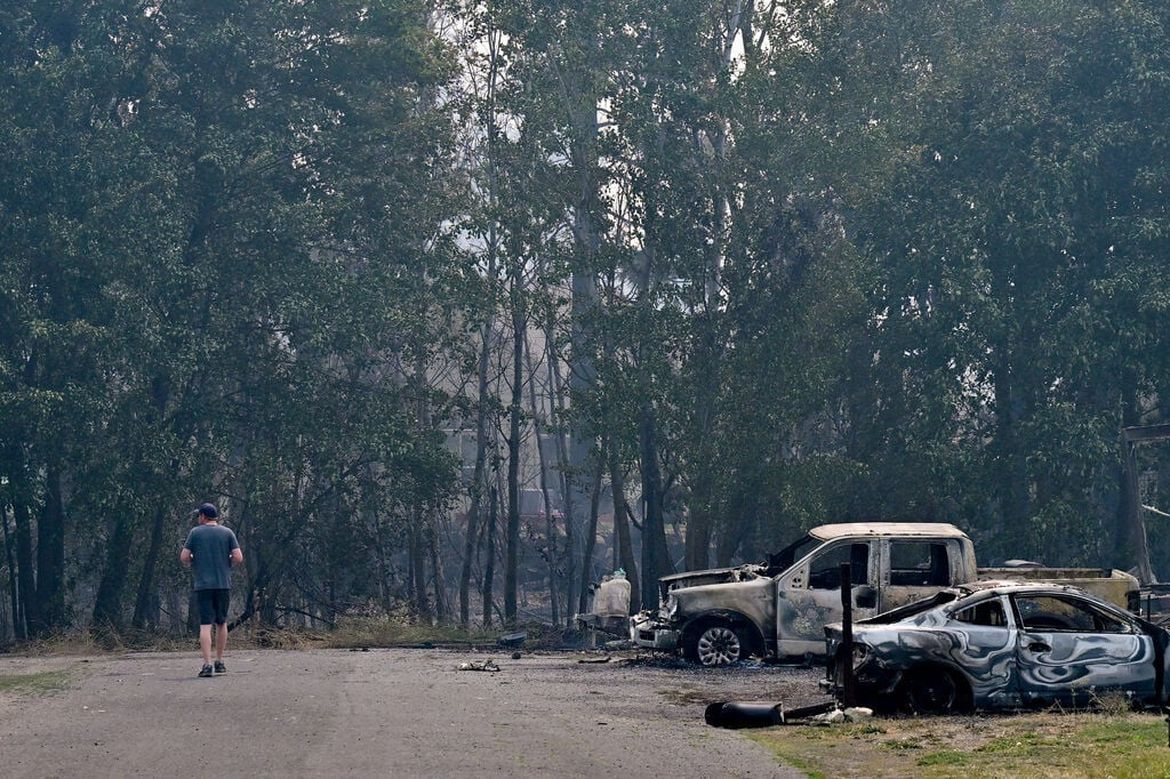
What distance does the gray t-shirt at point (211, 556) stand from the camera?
1728cm

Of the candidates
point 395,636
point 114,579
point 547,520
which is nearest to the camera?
point 395,636

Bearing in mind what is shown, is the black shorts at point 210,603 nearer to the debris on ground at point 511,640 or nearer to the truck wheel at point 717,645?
the truck wheel at point 717,645

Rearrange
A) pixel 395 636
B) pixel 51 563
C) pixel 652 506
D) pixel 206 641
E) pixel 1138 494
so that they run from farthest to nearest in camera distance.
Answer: pixel 652 506 < pixel 51 563 < pixel 395 636 < pixel 1138 494 < pixel 206 641

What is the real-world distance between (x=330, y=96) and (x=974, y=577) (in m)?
18.2

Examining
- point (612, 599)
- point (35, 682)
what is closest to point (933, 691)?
point (35, 682)

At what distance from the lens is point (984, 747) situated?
38.8 ft

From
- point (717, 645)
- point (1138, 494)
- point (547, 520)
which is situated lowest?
point (717, 645)

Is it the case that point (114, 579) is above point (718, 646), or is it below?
above

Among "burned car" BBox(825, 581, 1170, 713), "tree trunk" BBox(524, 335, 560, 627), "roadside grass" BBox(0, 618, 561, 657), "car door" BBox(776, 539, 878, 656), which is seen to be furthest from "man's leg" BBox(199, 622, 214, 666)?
"tree trunk" BBox(524, 335, 560, 627)

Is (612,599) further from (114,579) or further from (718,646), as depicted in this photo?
(114,579)

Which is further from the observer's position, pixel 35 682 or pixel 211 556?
pixel 211 556

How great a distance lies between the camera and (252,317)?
3147 cm

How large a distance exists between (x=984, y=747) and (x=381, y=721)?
4771 mm

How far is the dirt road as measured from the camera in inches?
417
